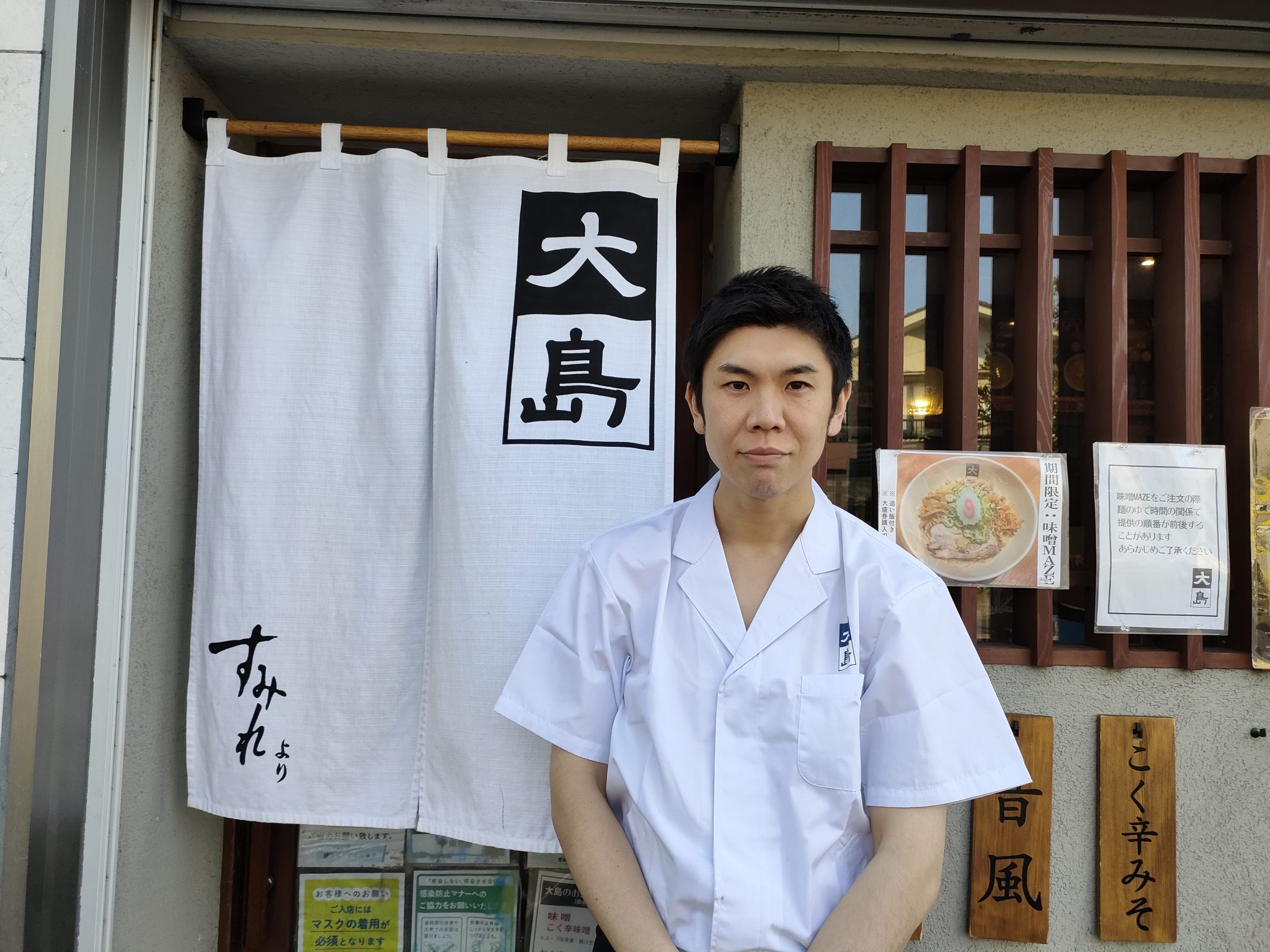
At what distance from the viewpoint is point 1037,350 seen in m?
2.73

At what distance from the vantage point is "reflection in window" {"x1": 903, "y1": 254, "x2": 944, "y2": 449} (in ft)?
9.59

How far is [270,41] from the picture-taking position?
2.74m

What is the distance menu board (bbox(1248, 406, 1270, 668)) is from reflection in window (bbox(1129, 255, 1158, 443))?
1.00 feet

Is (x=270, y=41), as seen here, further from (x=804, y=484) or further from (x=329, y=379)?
(x=804, y=484)

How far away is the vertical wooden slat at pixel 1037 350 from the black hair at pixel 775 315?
0.93 meters

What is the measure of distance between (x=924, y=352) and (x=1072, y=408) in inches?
22.4

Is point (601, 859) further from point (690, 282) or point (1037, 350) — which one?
point (690, 282)

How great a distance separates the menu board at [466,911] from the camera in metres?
3.11

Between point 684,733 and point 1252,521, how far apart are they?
2.14m

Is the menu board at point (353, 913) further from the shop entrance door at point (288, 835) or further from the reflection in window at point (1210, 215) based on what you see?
the reflection in window at point (1210, 215)

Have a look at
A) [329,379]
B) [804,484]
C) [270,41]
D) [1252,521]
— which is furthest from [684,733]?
[270,41]

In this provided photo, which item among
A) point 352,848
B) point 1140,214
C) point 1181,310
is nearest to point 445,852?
point 352,848

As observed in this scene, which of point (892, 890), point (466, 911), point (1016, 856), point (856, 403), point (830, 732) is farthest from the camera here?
point (466, 911)

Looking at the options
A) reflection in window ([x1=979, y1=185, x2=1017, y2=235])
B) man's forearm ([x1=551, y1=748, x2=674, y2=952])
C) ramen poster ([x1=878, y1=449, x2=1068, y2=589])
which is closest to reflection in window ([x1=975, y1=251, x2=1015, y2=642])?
reflection in window ([x1=979, y1=185, x2=1017, y2=235])
